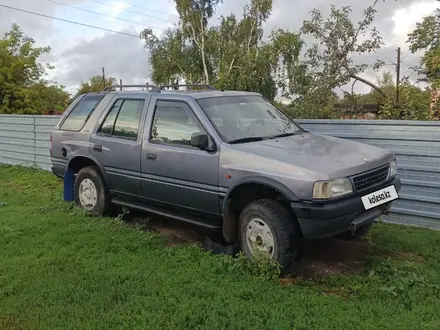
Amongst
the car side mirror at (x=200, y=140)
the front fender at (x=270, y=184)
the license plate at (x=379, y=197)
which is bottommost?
the license plate at (x=379, y=197)

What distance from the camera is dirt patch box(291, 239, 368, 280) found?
455 cm

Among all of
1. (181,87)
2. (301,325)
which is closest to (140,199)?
(181,87)

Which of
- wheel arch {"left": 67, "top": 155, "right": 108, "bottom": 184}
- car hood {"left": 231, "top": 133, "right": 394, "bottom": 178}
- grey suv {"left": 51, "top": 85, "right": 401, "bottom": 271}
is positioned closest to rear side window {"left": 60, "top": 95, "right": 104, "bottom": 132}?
grey suv {"left": 51, "top": 85, "right": 401, "bottom": 271}

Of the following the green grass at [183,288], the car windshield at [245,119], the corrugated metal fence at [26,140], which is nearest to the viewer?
the green grass at [183,288]

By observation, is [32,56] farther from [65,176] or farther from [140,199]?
[140,199]

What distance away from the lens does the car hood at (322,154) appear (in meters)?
4.18

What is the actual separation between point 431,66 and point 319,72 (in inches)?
92.1

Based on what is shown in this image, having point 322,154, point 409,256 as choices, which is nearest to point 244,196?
point 322,154

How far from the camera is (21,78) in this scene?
68.1 ft

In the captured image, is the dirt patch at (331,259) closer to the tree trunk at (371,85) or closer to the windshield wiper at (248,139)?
the windshield wiper at (248,139)

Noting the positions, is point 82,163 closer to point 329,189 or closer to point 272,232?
point 272,232

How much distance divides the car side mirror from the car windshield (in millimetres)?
194

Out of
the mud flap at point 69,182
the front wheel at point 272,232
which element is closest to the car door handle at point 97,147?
the mud flap at point 69,182

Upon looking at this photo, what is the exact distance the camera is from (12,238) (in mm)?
5578
